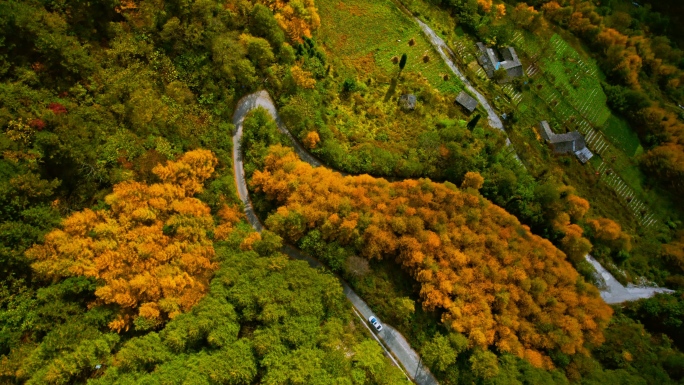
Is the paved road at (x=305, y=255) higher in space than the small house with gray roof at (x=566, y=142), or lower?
lower

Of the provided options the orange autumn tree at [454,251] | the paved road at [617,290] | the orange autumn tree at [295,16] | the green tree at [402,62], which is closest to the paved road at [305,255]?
the orange autumn tree at [454,251]

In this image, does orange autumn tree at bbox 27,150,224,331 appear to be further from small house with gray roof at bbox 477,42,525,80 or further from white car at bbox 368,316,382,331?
small house with gray roof at bbox 477,42,525,80

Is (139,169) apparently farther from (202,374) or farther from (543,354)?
(543,354)

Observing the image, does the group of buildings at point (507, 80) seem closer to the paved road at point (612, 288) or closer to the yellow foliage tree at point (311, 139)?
the paved road at point (612, 288)

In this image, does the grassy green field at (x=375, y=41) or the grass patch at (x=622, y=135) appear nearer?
the grassy green field at (x=375, y=41)

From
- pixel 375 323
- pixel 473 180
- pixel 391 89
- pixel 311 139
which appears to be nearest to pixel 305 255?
pixel 375 323

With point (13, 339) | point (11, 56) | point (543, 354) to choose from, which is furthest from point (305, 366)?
point (11, 56)
